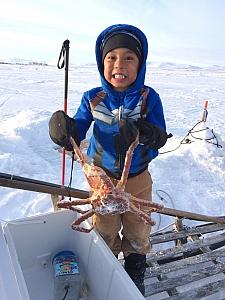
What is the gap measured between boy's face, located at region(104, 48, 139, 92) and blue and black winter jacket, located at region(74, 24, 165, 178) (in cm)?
5

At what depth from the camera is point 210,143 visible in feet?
17.8

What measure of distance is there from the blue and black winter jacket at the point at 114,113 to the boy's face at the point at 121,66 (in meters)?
0.05

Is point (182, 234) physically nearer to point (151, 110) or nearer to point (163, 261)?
point (163, 261)

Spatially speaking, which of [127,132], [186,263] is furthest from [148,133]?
[186,263]

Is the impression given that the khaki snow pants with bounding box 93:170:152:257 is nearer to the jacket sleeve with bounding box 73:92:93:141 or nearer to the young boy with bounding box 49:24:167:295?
the young boy with bounding box 49:24:167:295

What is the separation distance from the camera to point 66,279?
198cm

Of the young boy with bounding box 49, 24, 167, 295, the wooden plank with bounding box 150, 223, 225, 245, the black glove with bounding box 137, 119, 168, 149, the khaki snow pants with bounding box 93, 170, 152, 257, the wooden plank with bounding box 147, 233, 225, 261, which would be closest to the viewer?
the black glove with bounding box 137, 119, 168, 149

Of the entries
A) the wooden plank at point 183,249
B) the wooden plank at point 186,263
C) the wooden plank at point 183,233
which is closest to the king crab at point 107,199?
the wooden plank at point 186,263

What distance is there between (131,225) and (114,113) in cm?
72

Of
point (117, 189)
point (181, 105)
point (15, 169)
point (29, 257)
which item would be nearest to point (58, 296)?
point (29, 257)

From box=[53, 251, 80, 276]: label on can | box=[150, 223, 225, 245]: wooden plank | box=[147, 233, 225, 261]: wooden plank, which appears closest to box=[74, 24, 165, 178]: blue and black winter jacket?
box=[53, 251, 80, 276]: label on can

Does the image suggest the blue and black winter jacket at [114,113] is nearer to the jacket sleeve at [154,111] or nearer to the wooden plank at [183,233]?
the jacket sleeve at [154,111]

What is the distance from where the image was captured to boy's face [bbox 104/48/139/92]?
1.94 m

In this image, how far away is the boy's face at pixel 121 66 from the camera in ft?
6.36
